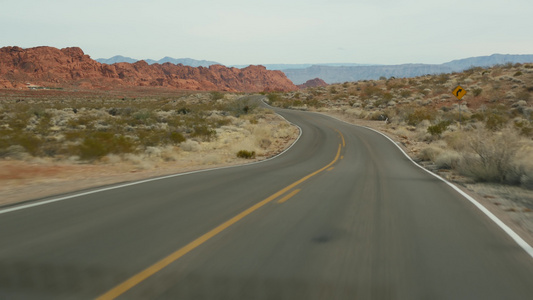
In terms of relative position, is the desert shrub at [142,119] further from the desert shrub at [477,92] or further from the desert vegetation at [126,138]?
the desert shrub at [477,92]

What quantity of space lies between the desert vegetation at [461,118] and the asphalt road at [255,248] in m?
4.57

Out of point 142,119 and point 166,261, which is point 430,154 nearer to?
point 166,261

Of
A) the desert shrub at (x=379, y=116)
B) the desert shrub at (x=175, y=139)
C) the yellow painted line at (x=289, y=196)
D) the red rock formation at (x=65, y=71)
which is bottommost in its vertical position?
the desert shrub at (x=379, y=116)

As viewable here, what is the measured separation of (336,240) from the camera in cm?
546

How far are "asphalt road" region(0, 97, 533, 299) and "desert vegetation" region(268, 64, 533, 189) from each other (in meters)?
4.57

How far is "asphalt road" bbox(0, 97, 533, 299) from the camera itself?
379 cm

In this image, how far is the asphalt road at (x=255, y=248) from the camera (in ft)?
12.4

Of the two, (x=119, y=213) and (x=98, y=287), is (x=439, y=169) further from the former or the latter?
(x=98, y=287)

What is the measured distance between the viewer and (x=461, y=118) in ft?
132

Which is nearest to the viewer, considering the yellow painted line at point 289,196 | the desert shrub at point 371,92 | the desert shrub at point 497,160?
the yellow painted line at point 289,196

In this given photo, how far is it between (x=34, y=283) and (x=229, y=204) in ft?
13.7

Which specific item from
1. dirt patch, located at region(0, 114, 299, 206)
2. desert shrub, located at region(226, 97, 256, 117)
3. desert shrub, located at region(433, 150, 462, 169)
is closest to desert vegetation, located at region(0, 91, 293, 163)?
dirt patch, located at region(0, 114, 299, 206)

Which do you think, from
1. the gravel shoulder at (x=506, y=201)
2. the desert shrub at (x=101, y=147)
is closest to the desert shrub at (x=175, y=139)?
the desert shrub at (x=101, y=147)

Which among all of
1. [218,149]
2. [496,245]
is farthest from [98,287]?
[218,149]
